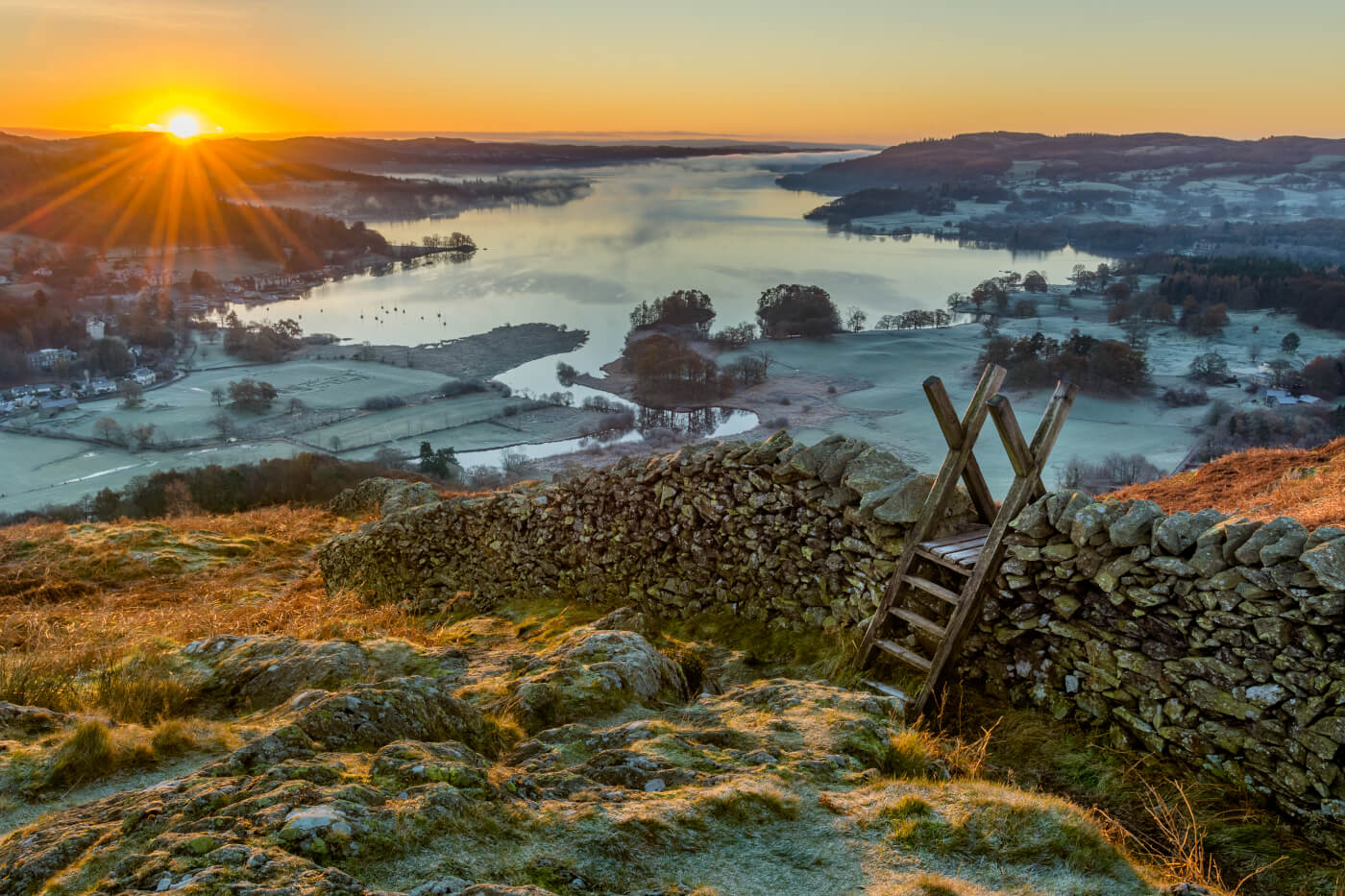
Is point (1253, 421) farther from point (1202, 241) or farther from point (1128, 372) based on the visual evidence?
point (1202, 241)

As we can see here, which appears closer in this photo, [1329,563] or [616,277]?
[1329,563]

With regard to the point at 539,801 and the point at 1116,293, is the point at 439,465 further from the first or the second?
the point at 1116,293

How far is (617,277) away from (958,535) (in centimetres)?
13146

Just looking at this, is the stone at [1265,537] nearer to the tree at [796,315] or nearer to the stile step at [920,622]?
the stile step at [920,622]

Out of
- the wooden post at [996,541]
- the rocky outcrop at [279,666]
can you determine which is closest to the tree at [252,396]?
the rocky outcrop at [279,666]

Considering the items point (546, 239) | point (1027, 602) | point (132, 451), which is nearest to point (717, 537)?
point (1027, 602)

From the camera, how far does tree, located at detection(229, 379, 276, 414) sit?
72.7 meters

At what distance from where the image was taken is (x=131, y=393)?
7350cm

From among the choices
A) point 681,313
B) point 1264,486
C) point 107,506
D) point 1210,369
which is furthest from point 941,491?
point 681,313

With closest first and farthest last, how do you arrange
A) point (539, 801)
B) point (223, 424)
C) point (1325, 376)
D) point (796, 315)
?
point (539, 801)
point (1325, 376)
point (223, 424)
point (796, 315)

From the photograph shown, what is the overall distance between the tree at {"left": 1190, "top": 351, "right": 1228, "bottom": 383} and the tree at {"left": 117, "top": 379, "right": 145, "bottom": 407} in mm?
89259

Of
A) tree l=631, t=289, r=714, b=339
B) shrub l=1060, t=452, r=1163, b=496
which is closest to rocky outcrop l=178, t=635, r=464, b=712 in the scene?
shrub l=1060, t=452, r=1163, b=496

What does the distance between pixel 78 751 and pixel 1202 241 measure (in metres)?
131

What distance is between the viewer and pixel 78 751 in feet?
14.2
